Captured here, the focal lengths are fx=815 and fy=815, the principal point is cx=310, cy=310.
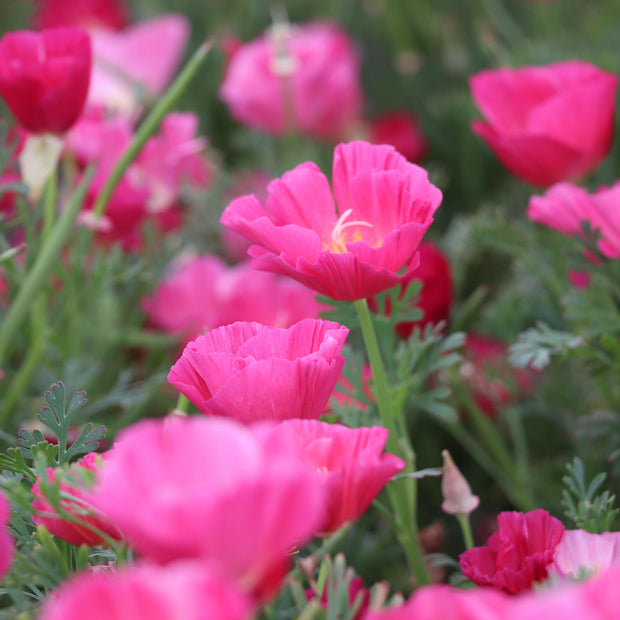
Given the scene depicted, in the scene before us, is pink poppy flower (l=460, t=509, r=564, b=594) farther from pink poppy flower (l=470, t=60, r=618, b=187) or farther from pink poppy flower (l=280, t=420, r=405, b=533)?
pink poppy flower (l=470, t=60, r=618, b=187)

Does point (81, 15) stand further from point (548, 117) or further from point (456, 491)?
point (456, 491)

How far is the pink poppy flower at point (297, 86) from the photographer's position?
2.60 feet

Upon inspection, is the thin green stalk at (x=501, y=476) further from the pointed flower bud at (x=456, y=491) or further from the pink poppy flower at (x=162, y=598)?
the pink poppy flower at (x=162, y=598)

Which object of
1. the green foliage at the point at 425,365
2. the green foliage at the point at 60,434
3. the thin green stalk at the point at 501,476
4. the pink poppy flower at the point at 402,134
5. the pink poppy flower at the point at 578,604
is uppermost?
the pink poppy flower at the point at 578,604

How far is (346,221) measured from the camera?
0.35m

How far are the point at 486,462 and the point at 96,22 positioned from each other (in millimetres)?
740

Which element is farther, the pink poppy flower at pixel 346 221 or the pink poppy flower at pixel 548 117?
the pink poppy flower at pixel 548 117

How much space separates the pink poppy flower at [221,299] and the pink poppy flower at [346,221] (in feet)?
0.79

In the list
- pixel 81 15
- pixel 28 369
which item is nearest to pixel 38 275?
pixel 28 369

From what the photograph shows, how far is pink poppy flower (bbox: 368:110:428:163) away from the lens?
845 millimetres

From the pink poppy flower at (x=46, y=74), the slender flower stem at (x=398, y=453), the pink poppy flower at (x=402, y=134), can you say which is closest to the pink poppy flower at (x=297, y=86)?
the pink poppy flower at (x=402, y=134)

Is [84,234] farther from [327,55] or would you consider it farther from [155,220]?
[327,55]

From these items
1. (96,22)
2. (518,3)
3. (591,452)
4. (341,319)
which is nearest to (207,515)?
(341,319)

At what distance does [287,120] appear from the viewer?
0.81 meters
